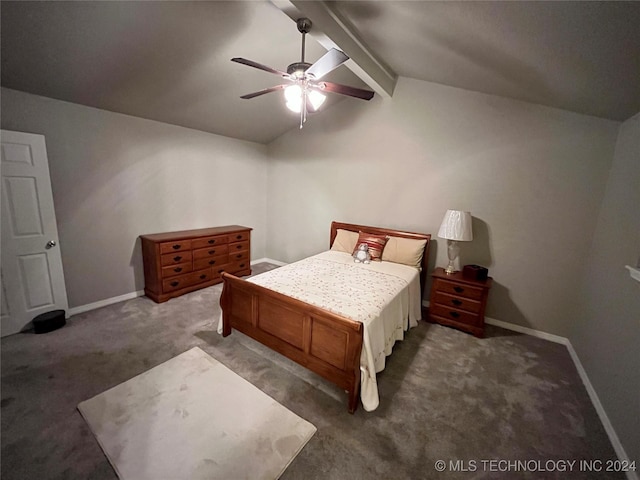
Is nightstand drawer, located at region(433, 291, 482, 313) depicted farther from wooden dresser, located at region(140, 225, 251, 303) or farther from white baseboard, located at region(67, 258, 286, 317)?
white baseboard, located at region(67, 258, 286, 317)

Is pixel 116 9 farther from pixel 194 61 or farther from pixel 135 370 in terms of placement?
pixel 135 370

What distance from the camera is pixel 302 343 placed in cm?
206

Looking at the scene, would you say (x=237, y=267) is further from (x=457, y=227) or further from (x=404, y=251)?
(x=457, y=227)

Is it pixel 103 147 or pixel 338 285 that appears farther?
pixel 103 147

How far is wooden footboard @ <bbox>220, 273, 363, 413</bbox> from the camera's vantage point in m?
1.78

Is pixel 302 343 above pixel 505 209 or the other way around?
the other way around

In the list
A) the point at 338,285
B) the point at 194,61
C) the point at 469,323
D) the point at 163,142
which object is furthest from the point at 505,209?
the point at 163,142

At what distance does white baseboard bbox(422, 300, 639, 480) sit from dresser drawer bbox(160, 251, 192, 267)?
3297 mm

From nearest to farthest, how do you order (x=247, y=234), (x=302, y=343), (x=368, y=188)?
(x=302, y=343), (x=368, y=188), (x=247, y=234)

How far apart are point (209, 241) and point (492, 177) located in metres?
3.77

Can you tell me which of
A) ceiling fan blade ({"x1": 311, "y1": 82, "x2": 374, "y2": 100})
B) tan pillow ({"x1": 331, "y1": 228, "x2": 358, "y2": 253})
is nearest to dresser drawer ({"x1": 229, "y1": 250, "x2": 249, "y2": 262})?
tan pillow ({"x1": 331, "y1": 228, "x2": 358, "y2": 253})

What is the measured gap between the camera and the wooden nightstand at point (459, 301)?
2803 mm

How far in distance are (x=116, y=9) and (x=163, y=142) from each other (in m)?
1.86

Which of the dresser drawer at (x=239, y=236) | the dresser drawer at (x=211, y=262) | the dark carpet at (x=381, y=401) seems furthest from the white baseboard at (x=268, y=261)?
the dark carpet at (x=381, y=401)
